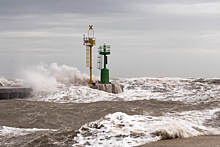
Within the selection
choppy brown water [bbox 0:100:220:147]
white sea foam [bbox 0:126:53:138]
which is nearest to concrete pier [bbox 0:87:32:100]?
choppy brown water [bbox 0:100:220:147]

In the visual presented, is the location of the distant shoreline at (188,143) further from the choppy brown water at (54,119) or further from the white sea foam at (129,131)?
the choppy brown water at (54,119)

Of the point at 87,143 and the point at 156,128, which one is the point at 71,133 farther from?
the point at 156,128

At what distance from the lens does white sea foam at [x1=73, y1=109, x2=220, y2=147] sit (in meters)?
4.39

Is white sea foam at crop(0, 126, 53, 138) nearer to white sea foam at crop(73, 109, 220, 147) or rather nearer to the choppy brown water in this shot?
the choppy brown water

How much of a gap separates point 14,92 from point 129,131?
9.93m

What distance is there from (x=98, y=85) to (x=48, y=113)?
866 centimetres

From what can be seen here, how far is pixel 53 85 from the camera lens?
16234 millimetres

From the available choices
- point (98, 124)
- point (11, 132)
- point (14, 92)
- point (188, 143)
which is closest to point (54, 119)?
point (11, 132)

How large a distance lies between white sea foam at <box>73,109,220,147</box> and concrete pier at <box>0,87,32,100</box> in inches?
353

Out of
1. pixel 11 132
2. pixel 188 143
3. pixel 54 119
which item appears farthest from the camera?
pixel 54 119

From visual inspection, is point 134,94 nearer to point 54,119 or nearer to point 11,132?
point 54,119

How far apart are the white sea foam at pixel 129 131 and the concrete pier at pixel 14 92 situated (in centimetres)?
898

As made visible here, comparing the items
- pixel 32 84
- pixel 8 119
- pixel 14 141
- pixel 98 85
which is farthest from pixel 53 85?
pixel 14 141

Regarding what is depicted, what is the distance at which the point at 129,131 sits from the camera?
469cm
